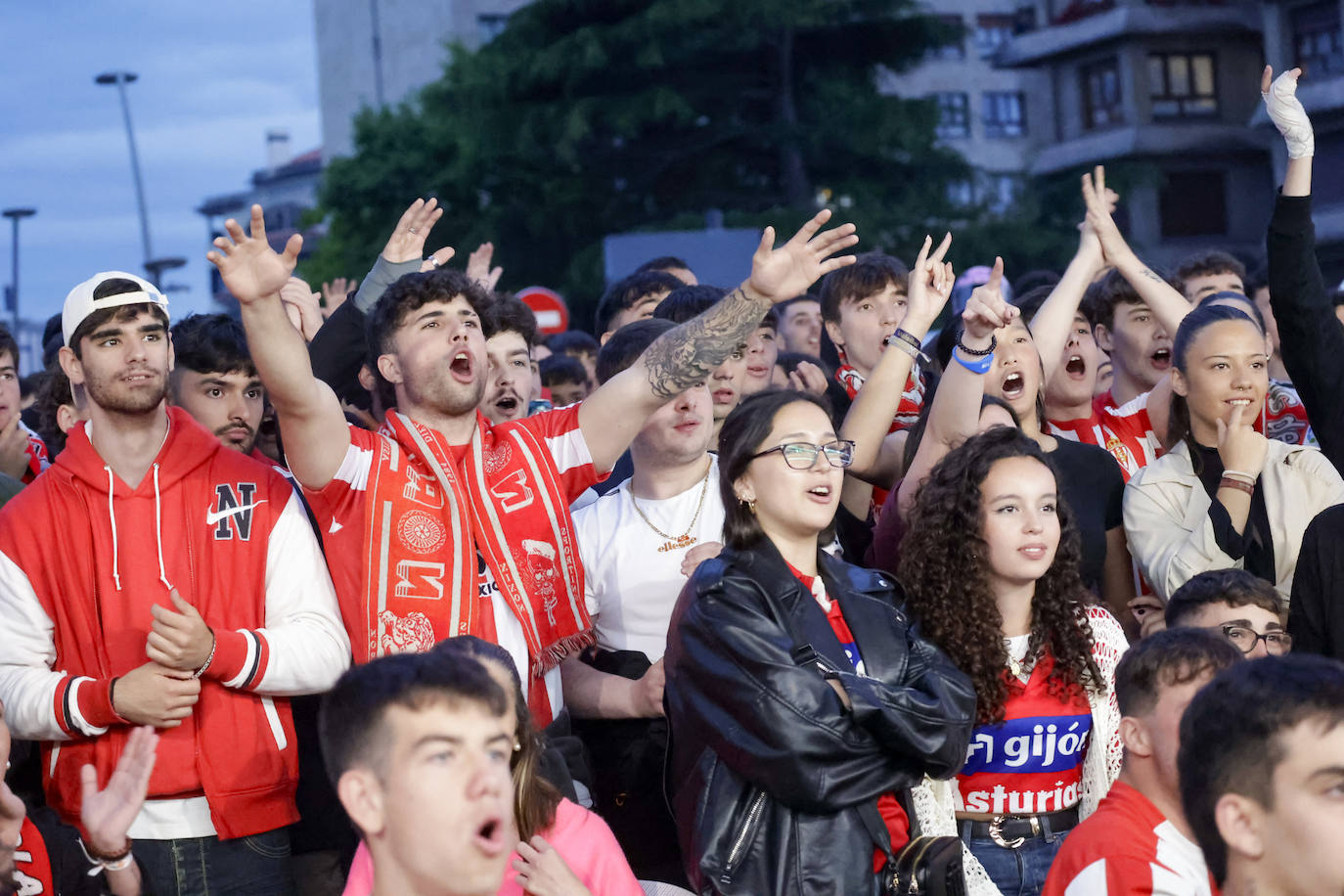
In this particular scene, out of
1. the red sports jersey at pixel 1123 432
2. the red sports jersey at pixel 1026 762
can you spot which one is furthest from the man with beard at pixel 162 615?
the red sports jersey at pixel 1123 432

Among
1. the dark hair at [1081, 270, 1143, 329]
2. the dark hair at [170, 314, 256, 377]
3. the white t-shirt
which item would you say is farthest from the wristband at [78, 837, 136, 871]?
the dark hair at [1081, 270, 1143, 329]

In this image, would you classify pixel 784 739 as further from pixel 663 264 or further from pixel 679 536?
pixel 663 264

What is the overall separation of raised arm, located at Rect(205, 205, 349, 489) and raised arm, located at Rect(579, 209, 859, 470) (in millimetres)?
849

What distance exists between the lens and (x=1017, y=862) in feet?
13.4

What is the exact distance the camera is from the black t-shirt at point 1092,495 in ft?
16.9

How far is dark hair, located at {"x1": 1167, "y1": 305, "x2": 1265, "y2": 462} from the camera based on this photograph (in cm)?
533

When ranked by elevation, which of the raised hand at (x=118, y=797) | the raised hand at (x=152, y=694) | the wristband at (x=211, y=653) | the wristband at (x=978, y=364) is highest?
the wristband at (x=978, y=364)

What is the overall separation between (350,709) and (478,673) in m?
0.27

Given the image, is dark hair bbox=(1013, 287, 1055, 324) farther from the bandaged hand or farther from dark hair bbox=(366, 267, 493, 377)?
dark hair bbox=(366, 267, 493, 377)

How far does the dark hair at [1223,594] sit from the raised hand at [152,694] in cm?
271

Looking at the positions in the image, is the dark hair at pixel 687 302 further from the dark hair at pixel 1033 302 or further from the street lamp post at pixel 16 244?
the street lamp post at pixel 16 244

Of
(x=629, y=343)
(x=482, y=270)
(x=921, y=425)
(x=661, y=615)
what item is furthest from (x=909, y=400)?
(x=482, y=270)

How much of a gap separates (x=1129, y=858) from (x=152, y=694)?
2.46 meters

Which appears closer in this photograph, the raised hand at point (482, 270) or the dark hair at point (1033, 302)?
the dark hair at point (1033, 302)
